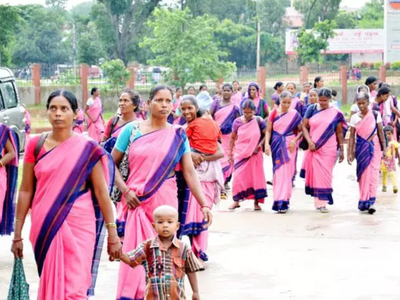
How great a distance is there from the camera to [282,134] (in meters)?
13.2

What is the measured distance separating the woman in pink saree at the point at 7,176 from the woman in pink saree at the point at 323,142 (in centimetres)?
492

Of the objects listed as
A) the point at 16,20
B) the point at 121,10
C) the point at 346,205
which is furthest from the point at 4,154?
the point at 121,10

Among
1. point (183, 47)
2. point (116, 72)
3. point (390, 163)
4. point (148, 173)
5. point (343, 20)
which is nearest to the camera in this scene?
point (148, 173)

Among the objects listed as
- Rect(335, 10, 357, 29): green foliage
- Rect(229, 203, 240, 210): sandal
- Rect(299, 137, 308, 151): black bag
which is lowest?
Rect(229, 203, 240, 210): sandal

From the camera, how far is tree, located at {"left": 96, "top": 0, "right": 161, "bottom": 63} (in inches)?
2057

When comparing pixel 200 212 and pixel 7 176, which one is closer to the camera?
pixel 200 212

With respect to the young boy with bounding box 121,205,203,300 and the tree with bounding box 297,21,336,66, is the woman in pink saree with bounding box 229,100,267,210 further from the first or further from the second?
the tree with bounding box 297,21,336,66

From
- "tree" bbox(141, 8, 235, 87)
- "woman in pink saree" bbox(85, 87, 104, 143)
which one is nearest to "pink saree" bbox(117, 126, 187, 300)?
"woman in pink saree" bbox(85, 87, 104, 143)

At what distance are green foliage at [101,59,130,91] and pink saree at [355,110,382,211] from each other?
26.3m

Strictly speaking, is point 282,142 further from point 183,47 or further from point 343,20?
point 343,20

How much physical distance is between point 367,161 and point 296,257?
3655mm

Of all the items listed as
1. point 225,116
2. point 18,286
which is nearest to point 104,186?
point 18,286

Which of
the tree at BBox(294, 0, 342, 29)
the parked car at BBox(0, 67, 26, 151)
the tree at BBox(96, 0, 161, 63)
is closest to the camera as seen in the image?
the parked car at BBox(0, 67, 26, 151)

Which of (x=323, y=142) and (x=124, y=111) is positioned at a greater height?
(x=124, y=111)
